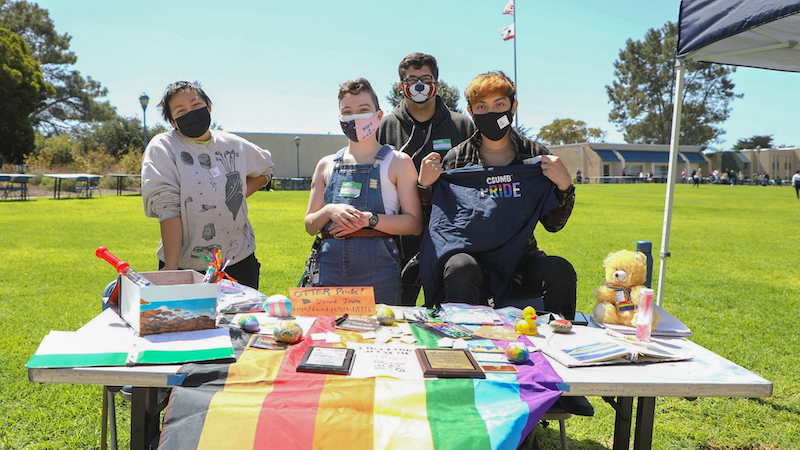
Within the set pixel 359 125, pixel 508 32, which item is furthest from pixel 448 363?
pixel 508 32

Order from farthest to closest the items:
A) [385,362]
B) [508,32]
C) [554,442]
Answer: [508,32], [554,442], [385,362]

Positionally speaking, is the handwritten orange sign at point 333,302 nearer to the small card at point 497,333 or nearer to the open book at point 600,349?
the small card at point 497,333

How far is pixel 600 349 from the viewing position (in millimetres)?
1839

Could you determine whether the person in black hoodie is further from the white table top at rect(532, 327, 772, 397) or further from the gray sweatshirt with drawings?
the white table top at rect(532, 327, 772, 397)

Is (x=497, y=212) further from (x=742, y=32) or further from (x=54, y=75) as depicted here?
(x=54, y=75)

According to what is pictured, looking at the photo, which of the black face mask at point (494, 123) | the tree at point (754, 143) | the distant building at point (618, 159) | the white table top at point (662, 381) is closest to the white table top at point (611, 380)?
the white table top at point (662, 381)

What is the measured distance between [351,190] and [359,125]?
352 mm

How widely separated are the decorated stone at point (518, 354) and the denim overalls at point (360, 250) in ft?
3.86

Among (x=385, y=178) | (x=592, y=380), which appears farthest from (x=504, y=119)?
(x=592, y=380)

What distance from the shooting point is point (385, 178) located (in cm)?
286

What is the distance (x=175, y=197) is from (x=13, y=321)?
375 cm

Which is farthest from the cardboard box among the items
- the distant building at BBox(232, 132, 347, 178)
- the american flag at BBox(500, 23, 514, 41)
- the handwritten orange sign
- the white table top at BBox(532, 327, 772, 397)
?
the distant building at BBox(232, 132, 347, 178)

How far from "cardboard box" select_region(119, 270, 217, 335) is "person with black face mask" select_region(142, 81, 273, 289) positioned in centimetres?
95

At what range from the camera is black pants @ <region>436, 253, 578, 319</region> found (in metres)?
2.56
